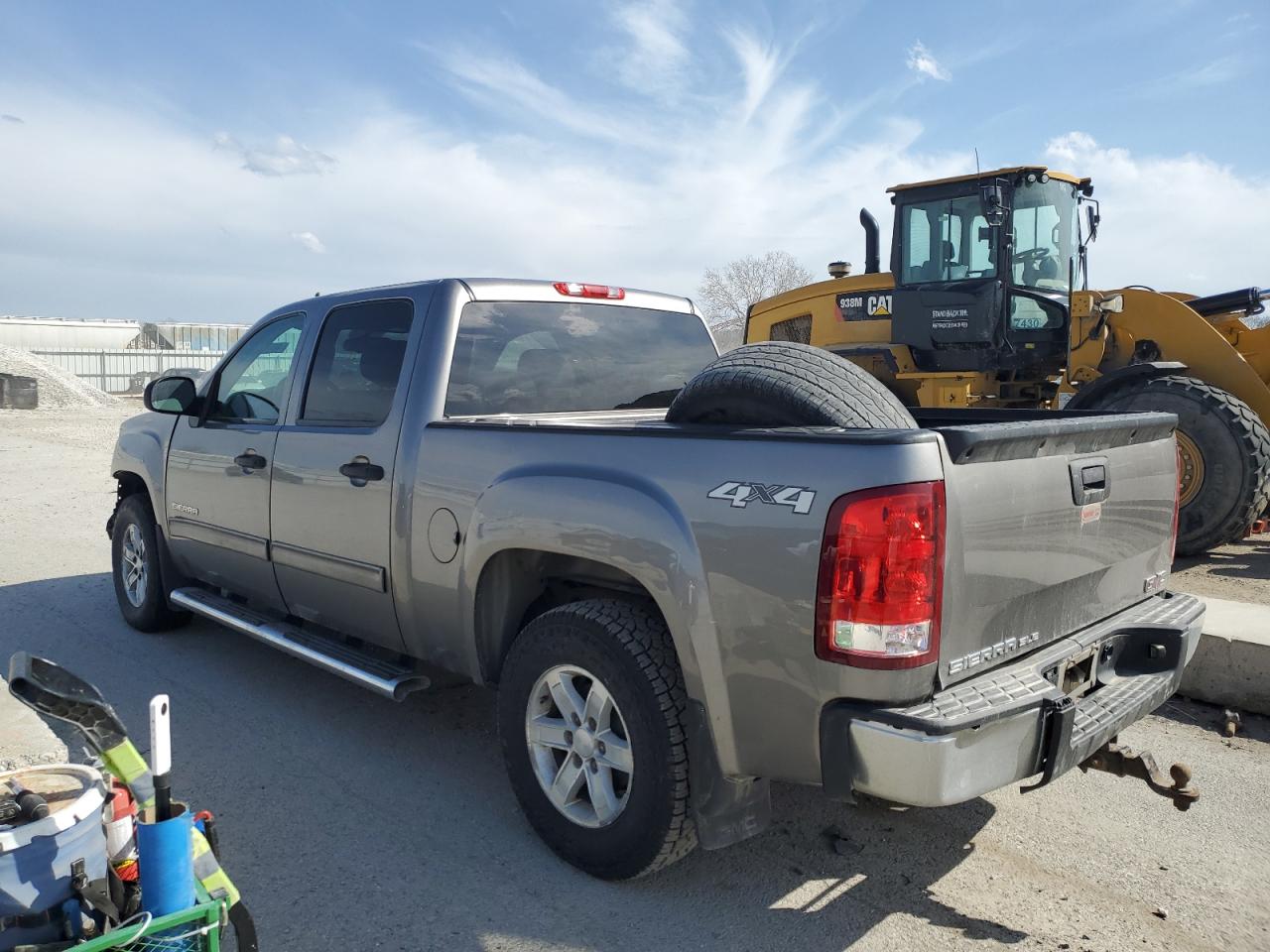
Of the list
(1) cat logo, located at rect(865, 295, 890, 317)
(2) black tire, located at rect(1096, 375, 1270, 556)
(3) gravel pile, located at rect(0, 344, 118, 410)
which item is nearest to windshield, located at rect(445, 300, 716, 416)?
(2) black tire, located at rect(1096, 375, 1270, 556)

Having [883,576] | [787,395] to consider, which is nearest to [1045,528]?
[883,576]

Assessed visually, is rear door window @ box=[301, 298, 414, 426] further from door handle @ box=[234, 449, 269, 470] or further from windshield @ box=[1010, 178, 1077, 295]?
windshield @ box=[1010, 178, 1077, 295]

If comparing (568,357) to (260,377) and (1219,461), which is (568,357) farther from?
(1219,461)

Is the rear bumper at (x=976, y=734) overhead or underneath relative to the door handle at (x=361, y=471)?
underneath

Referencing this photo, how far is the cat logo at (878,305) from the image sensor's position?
34.8 feet

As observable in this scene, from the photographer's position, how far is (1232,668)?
4.81 metres

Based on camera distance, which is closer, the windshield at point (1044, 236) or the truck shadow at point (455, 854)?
the truck shadow at point (455, 854)

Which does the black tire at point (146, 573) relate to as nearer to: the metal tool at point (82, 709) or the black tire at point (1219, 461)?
the metal tool at point (82, 709)

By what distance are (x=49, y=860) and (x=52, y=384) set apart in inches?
1160

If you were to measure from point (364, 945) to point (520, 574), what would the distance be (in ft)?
4.32

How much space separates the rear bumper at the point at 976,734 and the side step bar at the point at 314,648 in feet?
6.22

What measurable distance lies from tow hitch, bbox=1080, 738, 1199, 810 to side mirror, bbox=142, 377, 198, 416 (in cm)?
461

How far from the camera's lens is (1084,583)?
317cm

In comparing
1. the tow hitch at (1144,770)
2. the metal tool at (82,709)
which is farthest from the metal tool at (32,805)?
the tow hitch at (1144,770)
